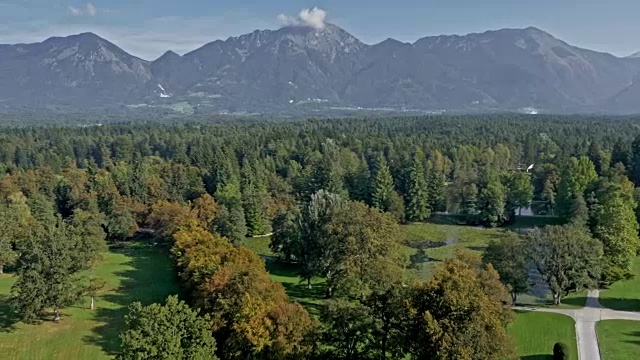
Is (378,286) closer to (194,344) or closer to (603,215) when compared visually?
(194,344)

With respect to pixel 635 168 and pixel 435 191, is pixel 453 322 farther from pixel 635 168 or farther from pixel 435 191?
pixel 635 168

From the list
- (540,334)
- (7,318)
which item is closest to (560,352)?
(540,334)

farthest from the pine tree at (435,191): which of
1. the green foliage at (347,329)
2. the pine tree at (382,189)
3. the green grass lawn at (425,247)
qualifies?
the green foliage at (347,329)

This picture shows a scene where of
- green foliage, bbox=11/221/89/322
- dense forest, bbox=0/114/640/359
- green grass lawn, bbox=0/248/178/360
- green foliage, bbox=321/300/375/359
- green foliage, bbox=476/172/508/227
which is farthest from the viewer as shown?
green foliage, bbox=476/172/508/227

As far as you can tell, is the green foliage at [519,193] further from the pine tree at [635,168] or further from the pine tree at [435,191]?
the pine tree at [635,168]

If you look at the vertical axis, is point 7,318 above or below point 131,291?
above

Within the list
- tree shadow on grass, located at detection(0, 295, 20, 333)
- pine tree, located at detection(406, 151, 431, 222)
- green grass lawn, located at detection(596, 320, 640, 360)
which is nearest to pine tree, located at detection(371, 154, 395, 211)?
pine tree, located at detection(406, 151, 431, 222)

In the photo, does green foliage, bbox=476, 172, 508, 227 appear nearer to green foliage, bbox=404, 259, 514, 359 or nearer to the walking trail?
the walking trail
